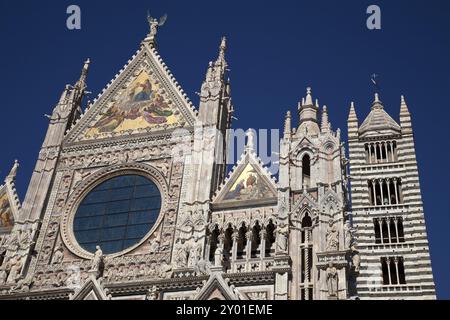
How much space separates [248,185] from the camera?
75.4 feet

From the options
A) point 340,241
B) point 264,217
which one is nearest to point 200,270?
point 264,217

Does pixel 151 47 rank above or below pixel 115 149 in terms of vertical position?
above

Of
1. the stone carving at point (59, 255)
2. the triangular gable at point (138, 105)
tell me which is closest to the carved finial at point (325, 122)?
the triangular gable at point (138, 105)

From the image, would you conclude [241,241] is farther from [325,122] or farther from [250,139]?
[325,122]

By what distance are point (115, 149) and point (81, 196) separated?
238 centimetres

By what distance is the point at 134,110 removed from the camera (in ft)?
89.5

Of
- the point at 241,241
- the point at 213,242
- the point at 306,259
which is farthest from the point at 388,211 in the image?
the point at 213,242

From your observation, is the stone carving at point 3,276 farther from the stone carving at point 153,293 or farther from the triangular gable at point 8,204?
the stone carving at point 153,293

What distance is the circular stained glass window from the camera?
23.0m

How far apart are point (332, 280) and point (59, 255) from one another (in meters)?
9.87

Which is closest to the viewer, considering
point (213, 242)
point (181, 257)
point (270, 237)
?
point (181, 257)
